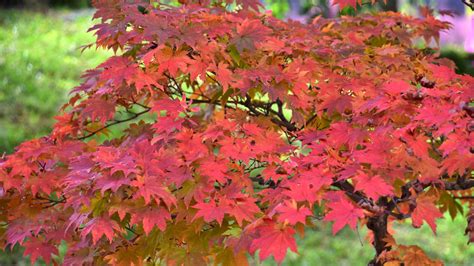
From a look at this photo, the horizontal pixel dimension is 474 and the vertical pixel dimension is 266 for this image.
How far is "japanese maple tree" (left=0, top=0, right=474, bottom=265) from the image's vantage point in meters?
1.81

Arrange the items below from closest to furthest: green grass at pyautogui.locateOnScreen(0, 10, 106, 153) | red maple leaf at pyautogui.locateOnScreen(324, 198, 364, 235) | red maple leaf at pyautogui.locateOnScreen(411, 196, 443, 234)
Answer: red maple leaf at pyautogui.locateOnScreen(324, 198, 364, 235) < red maple leaf at pyautogui.locateOnScreen(411, 196, 443, 234) < green grass at pyautogui.locateOnScreen(0, 10, 106, 153)

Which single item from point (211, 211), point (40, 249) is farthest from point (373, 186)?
point (40, 249)

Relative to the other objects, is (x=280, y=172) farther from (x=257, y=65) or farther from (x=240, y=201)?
(x=257, y=65)

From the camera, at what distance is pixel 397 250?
7.10ft

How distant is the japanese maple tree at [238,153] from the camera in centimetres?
181

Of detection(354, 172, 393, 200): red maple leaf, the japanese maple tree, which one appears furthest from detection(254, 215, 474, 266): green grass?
detection(354, 172, 393, 200): red maple leaf

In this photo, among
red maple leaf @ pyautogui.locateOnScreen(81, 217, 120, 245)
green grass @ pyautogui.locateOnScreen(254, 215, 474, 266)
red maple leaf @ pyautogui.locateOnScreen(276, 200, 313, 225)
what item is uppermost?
red maple leaf @ pyautogui.locateOnScreen(276, 200, 313, 225)

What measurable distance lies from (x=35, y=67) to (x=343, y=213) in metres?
6.71

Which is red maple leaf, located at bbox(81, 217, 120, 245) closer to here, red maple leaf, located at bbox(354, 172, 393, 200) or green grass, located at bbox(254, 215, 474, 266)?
red maple leaf, located at bbox(354, 172, 393, 200)

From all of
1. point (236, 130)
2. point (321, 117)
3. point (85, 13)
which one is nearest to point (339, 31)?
point (321, 117)

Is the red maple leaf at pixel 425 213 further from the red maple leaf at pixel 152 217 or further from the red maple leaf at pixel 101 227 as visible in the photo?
the red maple leaf at pixel 101 227

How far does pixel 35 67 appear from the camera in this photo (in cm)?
780

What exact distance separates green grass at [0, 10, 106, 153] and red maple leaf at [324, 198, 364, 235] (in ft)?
14.3

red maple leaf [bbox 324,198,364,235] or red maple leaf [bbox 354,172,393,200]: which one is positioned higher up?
red maple leaf [bbox 354,172,393,200]
